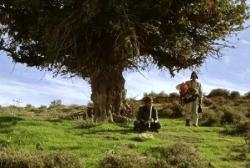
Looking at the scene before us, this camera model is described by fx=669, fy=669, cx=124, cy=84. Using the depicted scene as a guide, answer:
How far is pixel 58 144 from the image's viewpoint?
1762 centimetres

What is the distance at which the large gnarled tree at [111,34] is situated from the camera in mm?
22875

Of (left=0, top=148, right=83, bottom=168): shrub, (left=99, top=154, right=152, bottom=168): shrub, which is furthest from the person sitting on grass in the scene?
(left=0, top=148, right=83, bottom=168): shrub

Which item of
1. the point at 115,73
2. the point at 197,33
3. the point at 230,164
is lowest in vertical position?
the point at 230,164

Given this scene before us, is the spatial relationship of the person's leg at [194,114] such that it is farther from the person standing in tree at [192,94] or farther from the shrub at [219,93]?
the shrub at [219,93]

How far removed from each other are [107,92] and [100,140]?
23.7ft

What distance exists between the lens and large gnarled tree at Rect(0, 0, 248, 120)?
75.0 ft

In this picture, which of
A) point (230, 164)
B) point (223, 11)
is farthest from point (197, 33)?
point (230, 164)

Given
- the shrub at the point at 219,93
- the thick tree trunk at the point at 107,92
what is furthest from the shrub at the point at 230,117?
the shrub at the point at 219,93

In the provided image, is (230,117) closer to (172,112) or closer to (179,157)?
(172,112)

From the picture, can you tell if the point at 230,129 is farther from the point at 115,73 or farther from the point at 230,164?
the point at 230,164

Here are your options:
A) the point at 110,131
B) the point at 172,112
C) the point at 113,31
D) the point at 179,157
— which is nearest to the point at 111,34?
the point at 113,31

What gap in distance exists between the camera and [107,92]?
25703 mm

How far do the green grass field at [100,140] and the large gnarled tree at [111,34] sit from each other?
3.22 metres

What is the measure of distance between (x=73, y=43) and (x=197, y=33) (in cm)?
499
